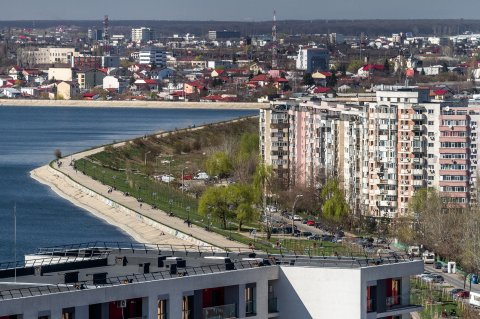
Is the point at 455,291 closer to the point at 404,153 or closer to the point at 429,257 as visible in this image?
the point at 429,257

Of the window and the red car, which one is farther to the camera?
the red car

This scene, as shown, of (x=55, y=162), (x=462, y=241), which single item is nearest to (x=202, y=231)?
(x=462, y=241)

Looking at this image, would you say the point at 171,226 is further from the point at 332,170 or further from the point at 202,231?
the point at 332,170

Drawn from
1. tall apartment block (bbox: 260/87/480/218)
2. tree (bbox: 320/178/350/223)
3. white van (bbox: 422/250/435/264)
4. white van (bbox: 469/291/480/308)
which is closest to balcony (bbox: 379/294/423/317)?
white van (bbox: 469/291/480/308)

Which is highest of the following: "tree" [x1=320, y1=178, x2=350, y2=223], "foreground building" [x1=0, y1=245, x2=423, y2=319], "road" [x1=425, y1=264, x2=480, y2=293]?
"foreground building" [x1=0, y1=245, x2=423, y2=319]

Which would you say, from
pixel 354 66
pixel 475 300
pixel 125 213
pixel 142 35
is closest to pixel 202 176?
pixel 125 213

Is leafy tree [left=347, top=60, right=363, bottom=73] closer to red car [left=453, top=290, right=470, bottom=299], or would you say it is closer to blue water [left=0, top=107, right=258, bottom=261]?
blue water [left=0, top=107, right=258, bottom=261]

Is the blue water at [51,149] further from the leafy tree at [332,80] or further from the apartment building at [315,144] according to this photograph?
the leafy tree at [332,80]
